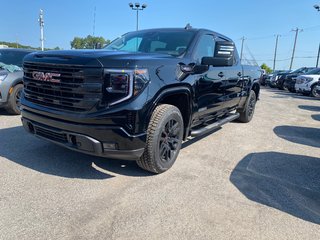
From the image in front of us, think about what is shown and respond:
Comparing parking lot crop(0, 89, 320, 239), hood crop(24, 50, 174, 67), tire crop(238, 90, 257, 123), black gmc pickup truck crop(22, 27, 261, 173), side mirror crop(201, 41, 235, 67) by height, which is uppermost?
side mirror crop(201, 41, 235, 67)

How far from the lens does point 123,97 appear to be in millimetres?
3037

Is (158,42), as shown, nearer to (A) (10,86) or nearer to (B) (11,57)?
(A) (10,86)

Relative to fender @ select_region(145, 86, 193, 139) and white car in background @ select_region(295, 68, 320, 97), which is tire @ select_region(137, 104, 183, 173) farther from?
white car in background @ select_region(295, 68, 320, 97)

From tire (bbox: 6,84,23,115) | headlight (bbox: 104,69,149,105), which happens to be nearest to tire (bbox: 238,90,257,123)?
headlight (bbox: 104,69,149,105)

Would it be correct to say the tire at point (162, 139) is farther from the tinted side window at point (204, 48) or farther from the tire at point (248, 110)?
the tire at point (248, 110)

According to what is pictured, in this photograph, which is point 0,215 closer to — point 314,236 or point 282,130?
Answer: point 314,236

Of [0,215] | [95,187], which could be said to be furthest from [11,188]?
[95,187]

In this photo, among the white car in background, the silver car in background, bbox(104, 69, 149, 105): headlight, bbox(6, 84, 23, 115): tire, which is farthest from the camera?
the white car in background

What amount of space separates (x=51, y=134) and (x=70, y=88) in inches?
24.9

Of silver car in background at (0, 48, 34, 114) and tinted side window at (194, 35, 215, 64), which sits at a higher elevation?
tinted side window at (194, 35, 215, 64)

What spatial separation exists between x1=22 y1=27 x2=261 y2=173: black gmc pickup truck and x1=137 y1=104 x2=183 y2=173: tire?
12mm

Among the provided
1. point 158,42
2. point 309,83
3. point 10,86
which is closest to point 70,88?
point 158,42

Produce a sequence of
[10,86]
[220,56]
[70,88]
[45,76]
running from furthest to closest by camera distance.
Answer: [10,86] → [220,56] → [45,76] → [70,88]

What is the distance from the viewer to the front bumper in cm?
308
